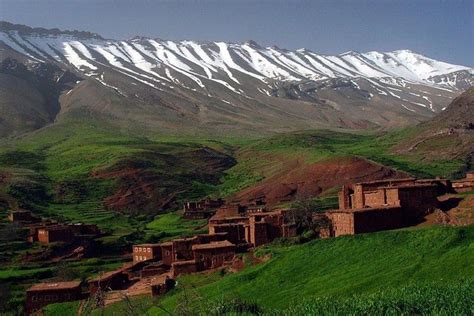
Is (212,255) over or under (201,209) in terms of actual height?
under

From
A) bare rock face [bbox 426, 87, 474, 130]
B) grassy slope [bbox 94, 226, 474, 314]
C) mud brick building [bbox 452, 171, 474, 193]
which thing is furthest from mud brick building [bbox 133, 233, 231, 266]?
bare rock face [bbox 426, 87, 474, 130]

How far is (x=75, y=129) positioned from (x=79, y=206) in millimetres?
56915

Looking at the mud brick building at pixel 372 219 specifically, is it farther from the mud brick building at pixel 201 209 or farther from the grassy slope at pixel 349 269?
the mud brick building at pixel 201 209

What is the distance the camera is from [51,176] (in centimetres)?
8262

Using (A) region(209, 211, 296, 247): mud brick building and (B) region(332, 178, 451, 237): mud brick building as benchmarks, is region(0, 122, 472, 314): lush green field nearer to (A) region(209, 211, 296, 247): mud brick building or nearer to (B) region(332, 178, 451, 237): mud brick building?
(A) region(209, 211, 296, 247): mud brick building

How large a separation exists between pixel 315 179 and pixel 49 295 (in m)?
38.4

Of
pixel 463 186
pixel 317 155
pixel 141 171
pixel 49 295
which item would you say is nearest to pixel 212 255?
pixel 49 295

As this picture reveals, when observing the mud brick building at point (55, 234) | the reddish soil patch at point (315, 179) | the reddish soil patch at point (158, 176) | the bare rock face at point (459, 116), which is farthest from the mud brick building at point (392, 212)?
the bare rock face at point (459, 116)

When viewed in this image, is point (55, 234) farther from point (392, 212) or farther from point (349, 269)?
point (349, 269)

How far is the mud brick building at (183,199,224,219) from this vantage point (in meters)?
60.5

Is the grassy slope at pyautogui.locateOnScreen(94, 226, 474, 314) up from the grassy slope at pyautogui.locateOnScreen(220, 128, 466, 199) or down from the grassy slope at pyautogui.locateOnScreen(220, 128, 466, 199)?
down

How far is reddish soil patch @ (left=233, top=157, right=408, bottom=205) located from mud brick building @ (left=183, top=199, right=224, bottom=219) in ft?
10.9

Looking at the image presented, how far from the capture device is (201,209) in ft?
204

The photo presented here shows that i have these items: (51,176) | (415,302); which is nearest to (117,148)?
(51,176)
